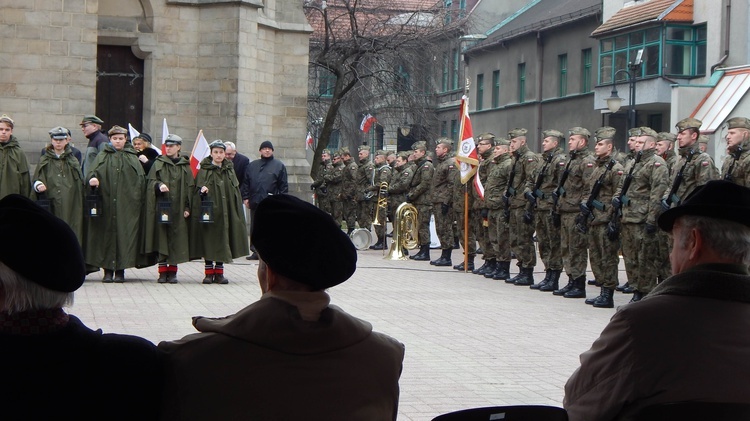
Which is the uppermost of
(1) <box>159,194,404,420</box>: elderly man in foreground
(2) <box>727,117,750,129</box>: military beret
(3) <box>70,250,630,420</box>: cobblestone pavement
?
(2) <box>727,117,750,129</box>: military beret

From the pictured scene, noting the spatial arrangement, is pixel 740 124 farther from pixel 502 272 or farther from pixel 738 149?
pixel 502 272

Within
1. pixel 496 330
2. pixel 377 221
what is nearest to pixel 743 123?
pixel 496 330

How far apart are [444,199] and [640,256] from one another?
8.30m

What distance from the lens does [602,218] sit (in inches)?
594

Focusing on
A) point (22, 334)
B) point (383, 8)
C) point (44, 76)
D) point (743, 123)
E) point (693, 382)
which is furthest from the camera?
point (383, 8)

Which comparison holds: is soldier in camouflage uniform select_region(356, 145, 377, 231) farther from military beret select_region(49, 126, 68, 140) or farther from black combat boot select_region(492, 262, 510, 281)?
military beret select_region(49, 126, 68, 140)

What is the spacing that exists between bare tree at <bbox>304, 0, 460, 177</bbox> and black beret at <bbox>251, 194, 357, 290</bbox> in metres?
32.9

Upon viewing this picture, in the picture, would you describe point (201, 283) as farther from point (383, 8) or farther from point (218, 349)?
point (383, 8)

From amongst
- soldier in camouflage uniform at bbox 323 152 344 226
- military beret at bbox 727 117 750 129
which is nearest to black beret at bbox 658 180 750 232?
military beret at bbox 727 117 750 129

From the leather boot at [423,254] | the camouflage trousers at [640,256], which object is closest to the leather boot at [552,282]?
the camouflage trousers at [640,256]

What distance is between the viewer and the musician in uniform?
15789 millimetres

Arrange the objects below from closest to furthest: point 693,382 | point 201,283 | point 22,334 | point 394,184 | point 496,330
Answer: point 22,334, point 693,382, point 496,330, point 201,283, point 394,184

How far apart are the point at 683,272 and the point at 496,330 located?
8042 millimetres

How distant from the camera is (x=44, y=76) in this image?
22.4 m
